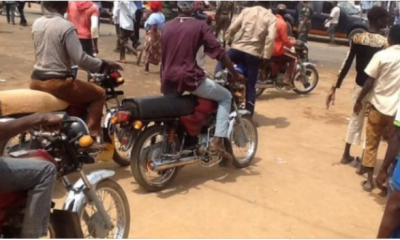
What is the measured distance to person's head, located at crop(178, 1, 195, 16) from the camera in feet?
17.2

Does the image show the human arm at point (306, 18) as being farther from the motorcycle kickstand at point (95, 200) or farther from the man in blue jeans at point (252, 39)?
the motorcycle kickstand at point (95, 200)

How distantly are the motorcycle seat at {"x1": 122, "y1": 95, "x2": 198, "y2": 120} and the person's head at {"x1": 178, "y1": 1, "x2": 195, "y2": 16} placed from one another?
0.83 m

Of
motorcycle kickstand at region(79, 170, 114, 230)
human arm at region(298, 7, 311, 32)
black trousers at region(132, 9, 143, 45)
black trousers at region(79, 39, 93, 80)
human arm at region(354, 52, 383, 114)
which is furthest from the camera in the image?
human arm at region(298, 7, 311, 32)

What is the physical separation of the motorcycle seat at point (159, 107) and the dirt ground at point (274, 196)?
2.48 ft

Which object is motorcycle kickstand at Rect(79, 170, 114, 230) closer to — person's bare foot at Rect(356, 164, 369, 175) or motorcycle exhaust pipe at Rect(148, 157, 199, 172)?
motorcycle exhaust pipe at Rect(148, 157, 199, 172)

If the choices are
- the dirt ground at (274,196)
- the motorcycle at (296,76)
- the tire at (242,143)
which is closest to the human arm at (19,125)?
the dirt ground at (274,196)

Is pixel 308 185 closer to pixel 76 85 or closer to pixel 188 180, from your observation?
pixel 188 180

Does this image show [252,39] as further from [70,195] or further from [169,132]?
[70,195]

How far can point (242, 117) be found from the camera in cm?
596

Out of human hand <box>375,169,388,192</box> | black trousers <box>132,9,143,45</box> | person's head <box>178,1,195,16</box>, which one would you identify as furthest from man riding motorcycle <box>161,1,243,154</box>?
black trousers <box>132,9,143,45</box>

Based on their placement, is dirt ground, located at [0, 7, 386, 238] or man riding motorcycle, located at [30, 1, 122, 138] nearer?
dirt ground, located at [0, 7, 386, 238]

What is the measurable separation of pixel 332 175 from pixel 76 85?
2.92 metres

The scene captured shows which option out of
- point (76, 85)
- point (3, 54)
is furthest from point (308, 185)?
point (3, 54)

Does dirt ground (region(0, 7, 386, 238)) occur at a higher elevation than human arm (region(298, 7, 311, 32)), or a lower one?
lower
